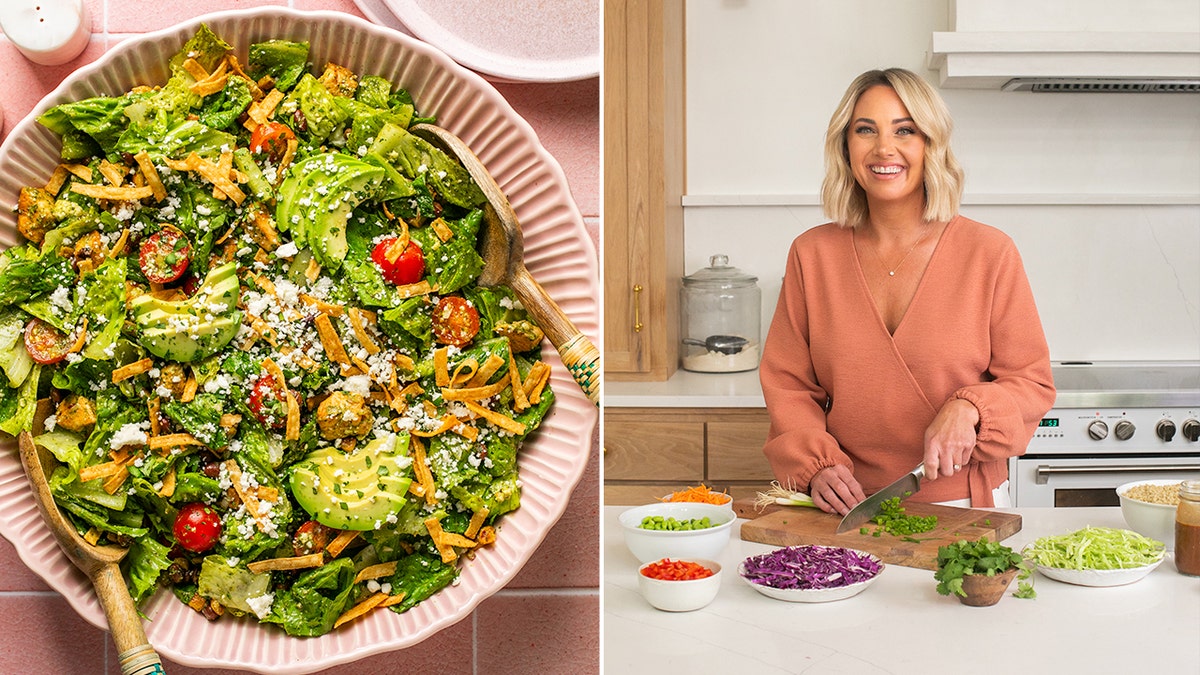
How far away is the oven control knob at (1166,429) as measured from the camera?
0.56m

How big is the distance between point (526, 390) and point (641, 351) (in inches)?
6.9

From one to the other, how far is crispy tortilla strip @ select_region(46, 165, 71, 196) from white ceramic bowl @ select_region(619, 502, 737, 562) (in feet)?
1.70

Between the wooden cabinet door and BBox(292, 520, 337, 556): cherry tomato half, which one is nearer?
the wooden cabinet door

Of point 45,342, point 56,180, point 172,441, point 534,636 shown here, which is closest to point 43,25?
point 56,180

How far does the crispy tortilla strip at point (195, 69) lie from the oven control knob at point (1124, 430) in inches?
27.6

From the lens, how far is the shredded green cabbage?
0.53 meters

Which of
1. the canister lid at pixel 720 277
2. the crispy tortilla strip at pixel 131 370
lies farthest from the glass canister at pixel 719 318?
the crispy tortilla strip at pixel 131 370

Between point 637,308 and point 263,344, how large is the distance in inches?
12.8

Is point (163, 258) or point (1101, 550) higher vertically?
point (163, 258)

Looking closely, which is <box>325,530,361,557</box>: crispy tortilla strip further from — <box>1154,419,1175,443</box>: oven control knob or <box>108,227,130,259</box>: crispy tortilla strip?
<box>1154,419,1175,443</box>: oven control knob

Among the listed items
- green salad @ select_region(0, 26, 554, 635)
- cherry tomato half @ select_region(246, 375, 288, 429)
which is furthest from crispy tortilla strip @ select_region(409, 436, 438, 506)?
cherry tomato half @ select_region(246, 375, 288, 429)

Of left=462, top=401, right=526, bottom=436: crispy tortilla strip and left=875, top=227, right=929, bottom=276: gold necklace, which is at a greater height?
left=875, top=227, right=929, bottom=276: gold necklace

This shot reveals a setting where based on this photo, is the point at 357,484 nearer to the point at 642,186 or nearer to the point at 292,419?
the point at 292,419

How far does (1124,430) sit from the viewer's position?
1.82 ft
